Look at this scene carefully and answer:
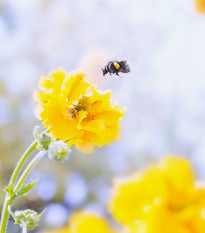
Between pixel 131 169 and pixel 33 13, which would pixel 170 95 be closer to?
pixel 131 169

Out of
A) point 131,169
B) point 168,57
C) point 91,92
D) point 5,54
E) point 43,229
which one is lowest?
point 91,92

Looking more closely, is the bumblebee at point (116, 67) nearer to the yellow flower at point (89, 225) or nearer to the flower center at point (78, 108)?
the flower center at point (78, 108)

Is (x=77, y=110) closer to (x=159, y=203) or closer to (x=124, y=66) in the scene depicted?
(x=124, y=66)

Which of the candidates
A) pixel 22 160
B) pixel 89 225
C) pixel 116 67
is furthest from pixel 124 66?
pixel 89 225

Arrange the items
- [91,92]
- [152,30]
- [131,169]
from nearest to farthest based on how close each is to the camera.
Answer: [91,92] → [131,169] → [152,30]

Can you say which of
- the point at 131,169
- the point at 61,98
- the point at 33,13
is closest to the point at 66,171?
the point at 131,169

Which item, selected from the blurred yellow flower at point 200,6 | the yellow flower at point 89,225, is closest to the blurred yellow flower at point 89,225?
the yellow flower at point 89,225
